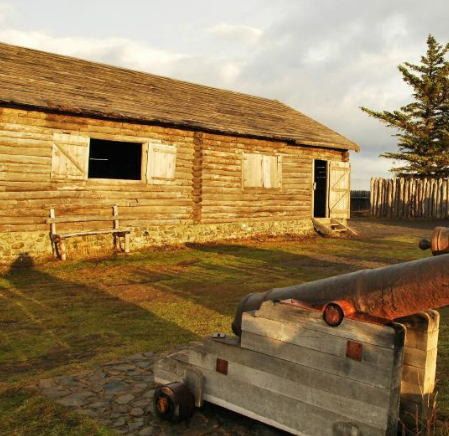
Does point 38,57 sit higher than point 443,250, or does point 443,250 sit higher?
point 38,57

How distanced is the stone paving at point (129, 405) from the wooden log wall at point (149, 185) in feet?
24.2

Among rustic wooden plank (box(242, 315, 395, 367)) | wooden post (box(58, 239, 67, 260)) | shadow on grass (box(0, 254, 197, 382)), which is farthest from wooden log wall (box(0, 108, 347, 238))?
rustic wooden plank (box(242, 315, 395, 367))

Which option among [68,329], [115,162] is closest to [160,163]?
[115,162]

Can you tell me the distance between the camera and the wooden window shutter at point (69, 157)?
11.3 meters

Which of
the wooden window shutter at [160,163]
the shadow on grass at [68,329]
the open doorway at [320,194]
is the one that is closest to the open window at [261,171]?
the wooden window shutter at [160,163]

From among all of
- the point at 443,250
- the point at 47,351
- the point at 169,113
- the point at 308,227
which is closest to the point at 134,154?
the point at 169,113

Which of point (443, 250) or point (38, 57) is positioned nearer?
point (443, 250)

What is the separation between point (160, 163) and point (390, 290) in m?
11.1

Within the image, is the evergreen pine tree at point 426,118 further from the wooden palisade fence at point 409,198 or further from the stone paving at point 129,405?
the stone paving at point 129,405

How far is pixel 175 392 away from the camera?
3344mm

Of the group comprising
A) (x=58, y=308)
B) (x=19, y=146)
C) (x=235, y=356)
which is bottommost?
(x=58, y=308)

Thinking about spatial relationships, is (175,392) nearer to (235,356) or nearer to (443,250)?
(235,356)

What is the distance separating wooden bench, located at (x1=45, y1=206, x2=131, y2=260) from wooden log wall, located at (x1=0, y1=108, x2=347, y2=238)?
0.22m

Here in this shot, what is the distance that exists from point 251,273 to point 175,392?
21.4 ft
